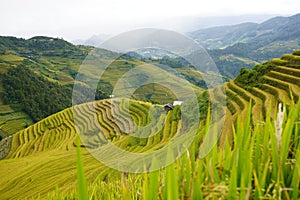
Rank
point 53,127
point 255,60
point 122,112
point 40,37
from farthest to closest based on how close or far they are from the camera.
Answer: point 255,60, point 40,37, point 53,127, point 122,112

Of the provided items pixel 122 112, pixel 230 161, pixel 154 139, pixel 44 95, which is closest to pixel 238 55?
pixel 44 95

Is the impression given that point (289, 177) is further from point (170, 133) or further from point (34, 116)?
point (34, 116)

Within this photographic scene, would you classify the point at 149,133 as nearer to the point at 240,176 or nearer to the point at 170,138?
the point at 170,138

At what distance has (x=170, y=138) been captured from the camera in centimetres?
1891

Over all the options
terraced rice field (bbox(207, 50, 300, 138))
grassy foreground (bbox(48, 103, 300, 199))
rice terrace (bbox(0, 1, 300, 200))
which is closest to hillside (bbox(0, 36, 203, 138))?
rice terrace (bbox(0, 1, 300, 200))

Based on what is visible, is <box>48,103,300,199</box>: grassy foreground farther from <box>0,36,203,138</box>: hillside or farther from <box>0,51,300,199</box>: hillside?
<box>0,36,203,138</box>: hillside

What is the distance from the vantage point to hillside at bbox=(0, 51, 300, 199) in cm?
61

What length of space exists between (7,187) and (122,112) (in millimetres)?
18587

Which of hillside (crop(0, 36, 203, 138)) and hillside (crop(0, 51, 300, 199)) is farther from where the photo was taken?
hillside (crop(0, 36, 203, 138))

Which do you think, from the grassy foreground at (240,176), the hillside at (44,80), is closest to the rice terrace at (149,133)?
the grassy foreground at (240,176)

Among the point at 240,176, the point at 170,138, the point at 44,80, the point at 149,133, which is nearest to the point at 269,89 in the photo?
the point at 170,138

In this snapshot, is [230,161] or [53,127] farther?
[53,127]

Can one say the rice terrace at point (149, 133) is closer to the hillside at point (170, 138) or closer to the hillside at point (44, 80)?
the hillside at point (170, 138)

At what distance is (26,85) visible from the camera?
65562mm
